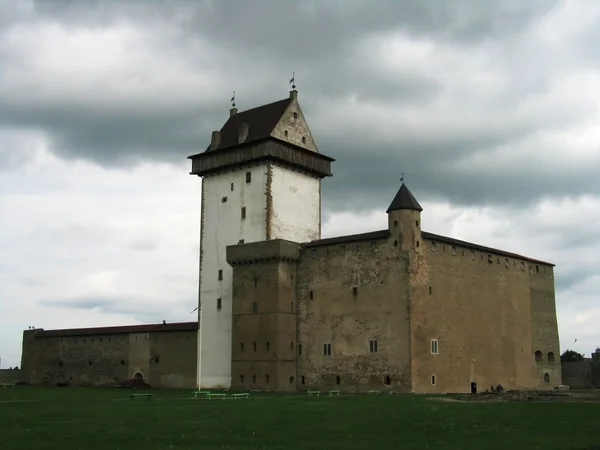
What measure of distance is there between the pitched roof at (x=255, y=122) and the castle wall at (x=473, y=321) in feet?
54.2

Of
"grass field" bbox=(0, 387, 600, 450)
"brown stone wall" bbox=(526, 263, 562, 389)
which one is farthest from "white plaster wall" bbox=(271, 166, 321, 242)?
"grass field" bbox=(0, 387, 600, 450)

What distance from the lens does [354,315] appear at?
51.6 m

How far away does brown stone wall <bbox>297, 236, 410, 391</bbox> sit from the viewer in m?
49.7

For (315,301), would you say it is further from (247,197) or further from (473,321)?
(473,321)

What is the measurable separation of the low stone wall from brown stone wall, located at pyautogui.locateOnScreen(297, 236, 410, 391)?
115 ft

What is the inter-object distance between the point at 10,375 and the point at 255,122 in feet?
122

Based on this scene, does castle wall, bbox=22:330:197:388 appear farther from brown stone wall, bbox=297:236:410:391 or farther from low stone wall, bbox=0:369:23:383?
brown stone wall, bbox=297:236:410:391

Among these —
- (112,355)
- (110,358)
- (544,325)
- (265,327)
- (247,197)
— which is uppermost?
(247,197)

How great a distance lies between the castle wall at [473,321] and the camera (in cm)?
5000

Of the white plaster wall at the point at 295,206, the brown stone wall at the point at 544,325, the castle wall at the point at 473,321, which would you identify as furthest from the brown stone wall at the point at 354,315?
the brown stone wall at the point at 544,325

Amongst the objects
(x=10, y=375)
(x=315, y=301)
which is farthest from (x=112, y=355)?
(x=315, y=301)

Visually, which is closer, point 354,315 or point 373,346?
point 373,346

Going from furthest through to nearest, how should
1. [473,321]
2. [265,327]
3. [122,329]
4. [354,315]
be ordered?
[122,329] → [265,327] → [473,321] → [354,315]

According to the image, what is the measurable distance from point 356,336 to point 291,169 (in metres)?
15.3
